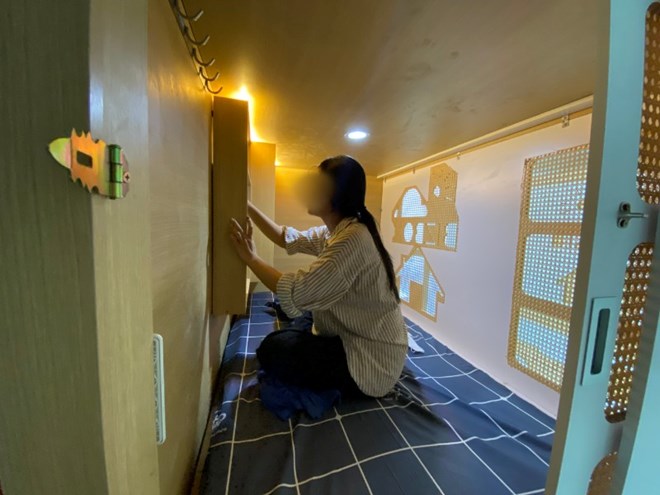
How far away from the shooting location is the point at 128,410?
276 mm

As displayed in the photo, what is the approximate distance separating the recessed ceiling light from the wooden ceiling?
0.53 feet

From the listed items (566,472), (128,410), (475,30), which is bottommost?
(566,472)

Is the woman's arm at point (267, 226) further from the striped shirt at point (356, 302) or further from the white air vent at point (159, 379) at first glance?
the white air vent at point (159, 379)

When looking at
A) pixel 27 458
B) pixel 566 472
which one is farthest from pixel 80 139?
pixel 566 472

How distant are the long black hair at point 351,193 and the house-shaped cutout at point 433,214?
93 cm

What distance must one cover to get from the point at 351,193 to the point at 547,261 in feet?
3.04

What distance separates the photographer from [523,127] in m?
1.27

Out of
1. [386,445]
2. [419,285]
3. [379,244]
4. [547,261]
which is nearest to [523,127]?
[547,261]

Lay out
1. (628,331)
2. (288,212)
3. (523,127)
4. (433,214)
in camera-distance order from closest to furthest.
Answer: (628,331) < (523,127) < (433,214) < (288,212)

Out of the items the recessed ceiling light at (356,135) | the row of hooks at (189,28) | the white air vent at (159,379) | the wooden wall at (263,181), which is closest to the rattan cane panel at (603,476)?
the white air vent at (159,379)

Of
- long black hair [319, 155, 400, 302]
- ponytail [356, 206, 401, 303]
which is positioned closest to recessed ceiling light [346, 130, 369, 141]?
long black hair [319, 155, 400, 302]

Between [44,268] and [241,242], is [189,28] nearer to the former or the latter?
[241,242]

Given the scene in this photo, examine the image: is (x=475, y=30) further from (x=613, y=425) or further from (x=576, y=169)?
(x=613, y=425)

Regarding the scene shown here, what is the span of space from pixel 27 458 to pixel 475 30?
108 centimetres
